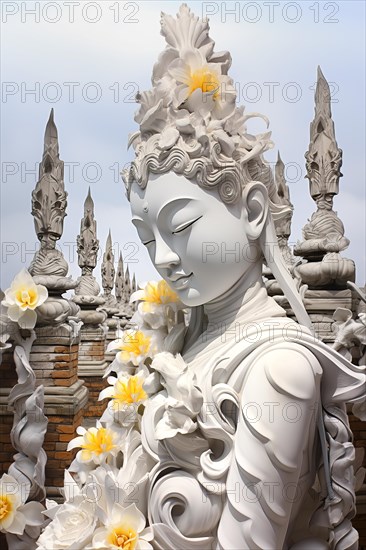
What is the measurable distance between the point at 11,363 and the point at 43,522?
100 centimetres

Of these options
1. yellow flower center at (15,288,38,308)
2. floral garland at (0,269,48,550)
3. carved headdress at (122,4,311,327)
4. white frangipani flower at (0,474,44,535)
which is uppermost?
carved headdress at (122,4,311,327)

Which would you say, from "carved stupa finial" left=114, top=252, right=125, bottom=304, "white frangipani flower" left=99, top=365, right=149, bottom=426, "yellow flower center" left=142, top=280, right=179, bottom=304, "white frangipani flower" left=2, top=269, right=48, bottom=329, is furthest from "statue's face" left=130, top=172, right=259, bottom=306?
"carved stupa finial" left=114, top=252, right=125, bottom=304

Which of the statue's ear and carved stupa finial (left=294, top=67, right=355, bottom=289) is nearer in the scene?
the statue's ear

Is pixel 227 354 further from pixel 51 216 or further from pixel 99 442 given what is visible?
pixel 51 216

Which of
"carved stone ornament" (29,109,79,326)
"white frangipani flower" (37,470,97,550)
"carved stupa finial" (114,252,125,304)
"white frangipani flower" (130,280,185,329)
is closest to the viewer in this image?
"white frangipani flower" (37,470,97,550)

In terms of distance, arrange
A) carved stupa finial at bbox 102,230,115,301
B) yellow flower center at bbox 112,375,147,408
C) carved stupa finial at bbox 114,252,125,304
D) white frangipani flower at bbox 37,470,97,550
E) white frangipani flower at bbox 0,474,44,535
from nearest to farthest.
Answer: white frangipani flower at bbox 37,470,97,550 → yellow flower center at bbox 112,375,147,408 → white frangipani flower at bbox 0,474,44,535 → carved stupa finial at bbox 102,230,115,301 → carved stupa finial at bbox 114,252,125,304

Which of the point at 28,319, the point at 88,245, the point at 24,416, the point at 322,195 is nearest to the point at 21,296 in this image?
the point at 28,319

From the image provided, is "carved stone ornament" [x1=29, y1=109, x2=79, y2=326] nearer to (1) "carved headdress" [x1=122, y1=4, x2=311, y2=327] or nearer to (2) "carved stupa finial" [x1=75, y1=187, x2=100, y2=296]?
(1) "carved headdress" [x1=122, y1=4, x2=311, y2=327]

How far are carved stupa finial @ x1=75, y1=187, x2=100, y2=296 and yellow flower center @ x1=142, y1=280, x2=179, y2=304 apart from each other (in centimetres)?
754

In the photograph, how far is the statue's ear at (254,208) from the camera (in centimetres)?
183

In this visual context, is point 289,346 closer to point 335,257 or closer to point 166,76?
point 166,76

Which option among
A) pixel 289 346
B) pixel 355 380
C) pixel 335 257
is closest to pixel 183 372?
pixel 289 346

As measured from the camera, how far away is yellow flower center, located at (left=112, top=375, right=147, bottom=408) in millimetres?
1953

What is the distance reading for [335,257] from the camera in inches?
159
